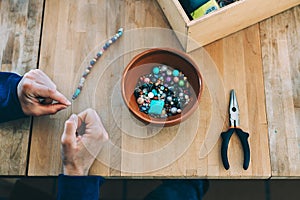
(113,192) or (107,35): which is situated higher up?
(107,35)

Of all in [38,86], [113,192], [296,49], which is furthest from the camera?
[113,192]

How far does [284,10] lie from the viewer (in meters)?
1.05

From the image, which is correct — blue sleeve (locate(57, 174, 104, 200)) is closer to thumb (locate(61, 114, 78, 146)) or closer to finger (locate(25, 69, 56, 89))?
thumb (locate(61, 114, 78, 146))

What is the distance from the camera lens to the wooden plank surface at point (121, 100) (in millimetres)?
953

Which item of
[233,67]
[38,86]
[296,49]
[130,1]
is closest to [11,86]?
[38,86]

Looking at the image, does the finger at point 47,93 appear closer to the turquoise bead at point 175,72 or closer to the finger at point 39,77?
the finger at point 39,77

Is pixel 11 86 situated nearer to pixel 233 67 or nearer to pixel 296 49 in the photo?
pixel 233 67

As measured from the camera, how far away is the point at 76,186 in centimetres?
93

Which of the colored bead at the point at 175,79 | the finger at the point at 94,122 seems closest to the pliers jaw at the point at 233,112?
the colored bead at the point at 175,79

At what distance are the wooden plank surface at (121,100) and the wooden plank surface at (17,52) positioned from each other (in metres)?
0.02

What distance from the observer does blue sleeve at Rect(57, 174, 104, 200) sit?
928 mm

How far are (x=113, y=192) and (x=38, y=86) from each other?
0.54 meters

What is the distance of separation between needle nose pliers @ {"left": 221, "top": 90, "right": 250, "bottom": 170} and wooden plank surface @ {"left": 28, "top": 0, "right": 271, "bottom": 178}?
0.01m

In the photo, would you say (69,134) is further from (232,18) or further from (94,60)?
(232,18)
